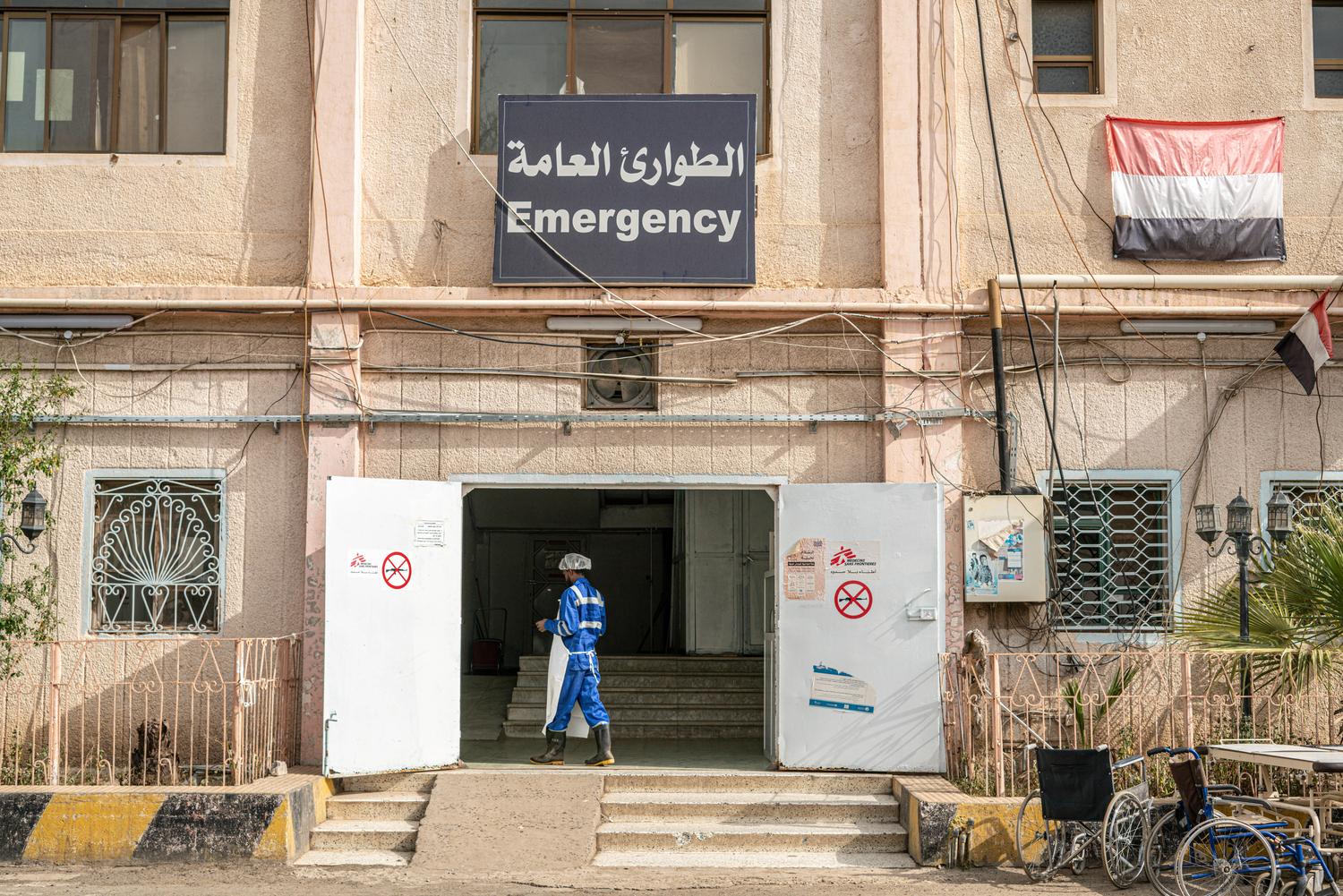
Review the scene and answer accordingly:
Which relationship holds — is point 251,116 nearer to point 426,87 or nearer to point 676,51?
point 426,87

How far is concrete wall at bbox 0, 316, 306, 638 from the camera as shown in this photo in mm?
10930

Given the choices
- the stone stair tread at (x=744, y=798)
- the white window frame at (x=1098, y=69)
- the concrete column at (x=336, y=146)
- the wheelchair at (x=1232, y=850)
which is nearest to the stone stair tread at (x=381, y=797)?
the stone stair tread at (x=744, y=798)

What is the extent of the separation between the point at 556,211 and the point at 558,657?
11.5 feet

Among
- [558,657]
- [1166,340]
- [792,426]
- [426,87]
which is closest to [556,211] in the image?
[426,87]

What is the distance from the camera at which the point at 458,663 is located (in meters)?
10.7

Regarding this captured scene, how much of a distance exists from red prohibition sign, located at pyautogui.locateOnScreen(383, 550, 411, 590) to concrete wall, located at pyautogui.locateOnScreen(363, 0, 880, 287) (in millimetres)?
2246

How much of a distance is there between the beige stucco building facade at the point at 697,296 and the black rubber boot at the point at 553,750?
2091 millimetres

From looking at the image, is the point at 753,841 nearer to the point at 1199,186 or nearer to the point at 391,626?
the point at 391,626

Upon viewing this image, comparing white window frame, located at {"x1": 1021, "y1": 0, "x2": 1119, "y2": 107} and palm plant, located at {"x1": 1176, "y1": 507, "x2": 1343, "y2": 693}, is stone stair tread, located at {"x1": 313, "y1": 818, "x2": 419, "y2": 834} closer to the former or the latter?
palm plant, located at {"x1": 1176, "y1": 507, "x2": 1343, "y2": 693}

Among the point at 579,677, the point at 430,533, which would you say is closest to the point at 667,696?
the point at 579,677

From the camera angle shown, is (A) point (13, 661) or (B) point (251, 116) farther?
(B) point (251, 116)

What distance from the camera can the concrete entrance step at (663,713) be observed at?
13.4 metres

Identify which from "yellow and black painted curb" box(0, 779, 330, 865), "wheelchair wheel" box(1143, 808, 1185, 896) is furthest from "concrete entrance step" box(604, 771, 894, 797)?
"yellow and black painted curb" box(0, 779, 330, 865)

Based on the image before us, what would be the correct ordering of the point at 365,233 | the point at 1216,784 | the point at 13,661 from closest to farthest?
the point at 1216,784 < the point at 13,661 < the point at 365,233
